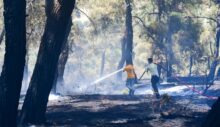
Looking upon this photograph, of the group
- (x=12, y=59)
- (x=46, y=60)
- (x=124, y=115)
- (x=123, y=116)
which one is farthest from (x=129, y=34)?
(x=12, y=59)

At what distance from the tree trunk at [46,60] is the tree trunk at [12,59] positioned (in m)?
2.52

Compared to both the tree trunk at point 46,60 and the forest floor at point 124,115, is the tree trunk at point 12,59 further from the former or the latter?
the forest floor at point 124,115

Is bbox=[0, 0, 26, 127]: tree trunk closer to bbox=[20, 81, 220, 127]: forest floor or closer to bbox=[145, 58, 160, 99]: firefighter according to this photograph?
bbox=[20, 81, 220, 127]: forest floor

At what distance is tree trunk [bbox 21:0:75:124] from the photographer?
12203 millimetres

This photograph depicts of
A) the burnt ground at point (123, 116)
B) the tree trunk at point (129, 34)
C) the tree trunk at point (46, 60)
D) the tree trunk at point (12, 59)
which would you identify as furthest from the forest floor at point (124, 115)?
the tree trunk at point (129, 34)

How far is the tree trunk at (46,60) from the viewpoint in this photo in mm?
12203

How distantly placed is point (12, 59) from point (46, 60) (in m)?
2.77

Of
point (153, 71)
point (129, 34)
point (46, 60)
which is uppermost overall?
point (129, 34)

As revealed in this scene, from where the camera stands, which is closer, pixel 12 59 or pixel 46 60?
pixel 12 59

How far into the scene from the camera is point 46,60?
12234mm

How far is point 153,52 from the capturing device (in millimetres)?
41188

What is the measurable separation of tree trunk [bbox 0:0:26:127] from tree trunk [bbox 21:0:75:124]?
2.52 m

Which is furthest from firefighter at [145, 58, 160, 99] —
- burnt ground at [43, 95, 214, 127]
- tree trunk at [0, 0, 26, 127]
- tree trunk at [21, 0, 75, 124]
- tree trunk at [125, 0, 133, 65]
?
tree trunk at [125, 0, 133, 65]

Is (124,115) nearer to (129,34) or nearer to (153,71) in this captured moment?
(153,71)
